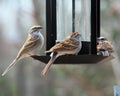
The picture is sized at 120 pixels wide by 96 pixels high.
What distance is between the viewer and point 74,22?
2291 millimetres

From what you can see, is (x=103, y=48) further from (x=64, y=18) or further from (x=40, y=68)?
(x=40, y=68)

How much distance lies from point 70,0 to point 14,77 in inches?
81.2

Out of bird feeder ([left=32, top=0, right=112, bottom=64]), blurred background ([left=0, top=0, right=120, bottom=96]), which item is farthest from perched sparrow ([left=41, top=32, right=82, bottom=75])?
blurred background ([left=0, top=0, right=120, bottom=96])

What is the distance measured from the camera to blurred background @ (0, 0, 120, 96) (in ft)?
13.5

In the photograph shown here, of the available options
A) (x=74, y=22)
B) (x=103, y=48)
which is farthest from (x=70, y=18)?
(x=103, y=48)

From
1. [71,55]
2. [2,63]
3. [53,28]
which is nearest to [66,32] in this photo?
[53,28]

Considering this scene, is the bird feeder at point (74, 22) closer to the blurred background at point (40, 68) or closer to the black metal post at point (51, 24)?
the black metal post at point (51, 24)

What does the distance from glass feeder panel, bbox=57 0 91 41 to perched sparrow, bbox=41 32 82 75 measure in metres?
0.11

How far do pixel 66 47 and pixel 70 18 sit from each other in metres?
0.24

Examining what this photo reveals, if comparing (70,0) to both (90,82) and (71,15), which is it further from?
(90,82)

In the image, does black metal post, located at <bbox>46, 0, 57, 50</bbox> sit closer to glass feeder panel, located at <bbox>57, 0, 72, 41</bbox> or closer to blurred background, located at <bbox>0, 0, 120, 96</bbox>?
glass feeder panel, located at <bbox>57, 0, 72, 41</bbox>

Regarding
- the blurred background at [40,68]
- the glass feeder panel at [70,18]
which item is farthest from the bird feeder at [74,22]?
the blurred background at [40,68]

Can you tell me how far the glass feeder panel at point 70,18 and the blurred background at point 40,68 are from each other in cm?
178

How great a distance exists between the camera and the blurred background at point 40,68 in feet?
13.5
